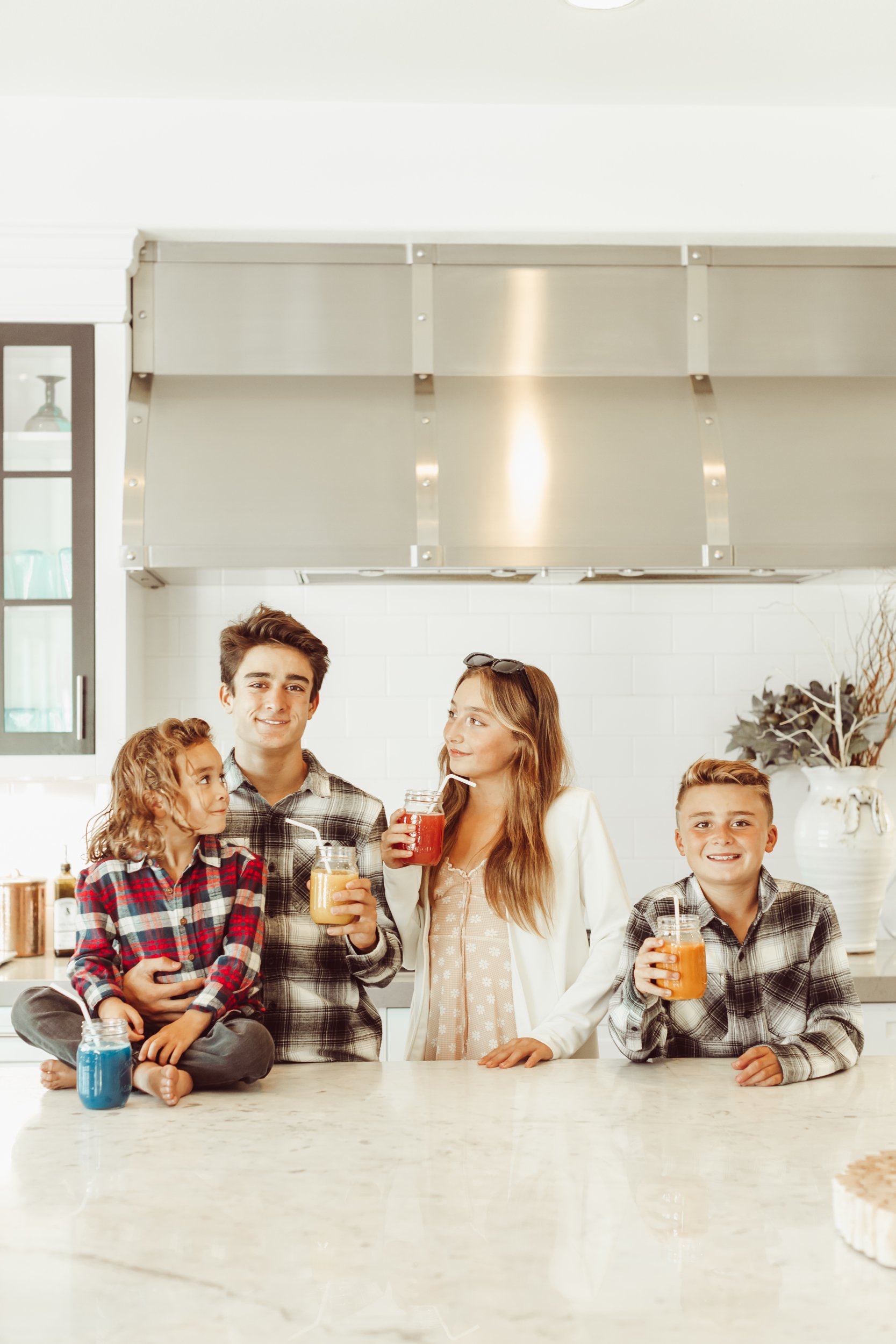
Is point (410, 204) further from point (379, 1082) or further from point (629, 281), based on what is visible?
point (379, 1082)

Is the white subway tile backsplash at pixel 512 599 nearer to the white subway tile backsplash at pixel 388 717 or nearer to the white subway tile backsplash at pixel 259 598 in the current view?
the white subway tile backsplash at pixel 388 717

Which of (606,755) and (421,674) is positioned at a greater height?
(421,674)

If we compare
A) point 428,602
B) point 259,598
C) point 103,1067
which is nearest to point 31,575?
point 259,598

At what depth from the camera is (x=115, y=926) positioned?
1717 millimetres

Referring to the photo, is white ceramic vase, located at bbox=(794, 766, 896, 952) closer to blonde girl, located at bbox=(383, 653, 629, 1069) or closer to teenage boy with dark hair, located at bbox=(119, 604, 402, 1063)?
blonde girl, located at bbox=(383, 653, 629, 1069)

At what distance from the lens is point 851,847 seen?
10.0ft

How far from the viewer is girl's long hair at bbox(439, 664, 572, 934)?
6.78 ft

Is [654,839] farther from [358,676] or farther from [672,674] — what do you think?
[358,676]

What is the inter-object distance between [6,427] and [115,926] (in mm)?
1694

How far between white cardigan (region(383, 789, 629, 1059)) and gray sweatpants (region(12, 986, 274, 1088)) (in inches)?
17.9

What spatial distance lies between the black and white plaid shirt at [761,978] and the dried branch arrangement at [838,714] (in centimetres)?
136

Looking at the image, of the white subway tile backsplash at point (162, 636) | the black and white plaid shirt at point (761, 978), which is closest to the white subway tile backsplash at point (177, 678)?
the white subway tile backsplash at point (162, 636)

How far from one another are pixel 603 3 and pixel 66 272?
4.63ft

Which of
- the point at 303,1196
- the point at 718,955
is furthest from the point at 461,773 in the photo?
the point at 303,1196
